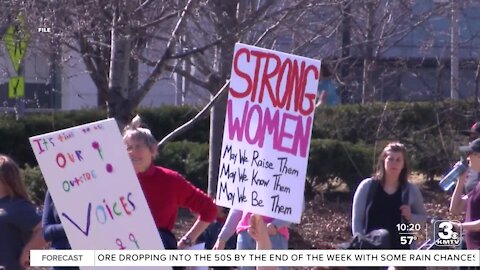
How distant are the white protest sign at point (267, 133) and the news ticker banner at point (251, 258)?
36 centimetres

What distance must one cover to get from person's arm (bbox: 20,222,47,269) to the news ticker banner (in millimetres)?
137

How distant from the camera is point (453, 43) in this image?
532 inches

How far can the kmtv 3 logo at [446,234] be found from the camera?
25.2 feet

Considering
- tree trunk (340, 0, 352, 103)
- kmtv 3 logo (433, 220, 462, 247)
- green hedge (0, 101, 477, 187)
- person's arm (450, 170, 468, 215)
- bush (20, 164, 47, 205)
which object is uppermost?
tree trunk (340, 0, 352, 103)

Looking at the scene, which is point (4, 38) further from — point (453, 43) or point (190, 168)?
point (453, 43)

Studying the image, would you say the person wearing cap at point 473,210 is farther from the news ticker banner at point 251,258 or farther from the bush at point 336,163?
the bush at point 336,163

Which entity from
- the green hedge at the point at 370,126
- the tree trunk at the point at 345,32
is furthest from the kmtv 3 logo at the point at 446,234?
the green hedge at the point at 370,126

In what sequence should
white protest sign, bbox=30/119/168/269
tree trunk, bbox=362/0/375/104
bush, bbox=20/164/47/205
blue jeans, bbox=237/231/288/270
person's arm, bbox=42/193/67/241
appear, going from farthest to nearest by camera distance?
bush, bbox=20/164/47/205 < tree trunk, bbox=362/0/375/104 < blue jeans, bbox=237/231/288/270 < person's arm, bbox=42/193/67/241 < white protest sign, bbox=30/119/168/269

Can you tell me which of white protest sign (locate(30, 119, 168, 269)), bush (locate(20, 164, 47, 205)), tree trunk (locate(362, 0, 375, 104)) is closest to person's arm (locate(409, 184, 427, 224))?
white protest sign (locate(30, 119, 168, 269))

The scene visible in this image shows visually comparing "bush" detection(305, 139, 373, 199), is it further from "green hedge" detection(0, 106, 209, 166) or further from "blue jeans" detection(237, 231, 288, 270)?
"blue jeans" detection(237, 231, 288, 270)

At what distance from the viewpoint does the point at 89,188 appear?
6.10m

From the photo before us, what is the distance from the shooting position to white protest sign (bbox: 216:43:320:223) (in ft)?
21.6

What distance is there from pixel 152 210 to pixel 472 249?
2.33m

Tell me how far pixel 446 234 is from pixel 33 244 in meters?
2.85
